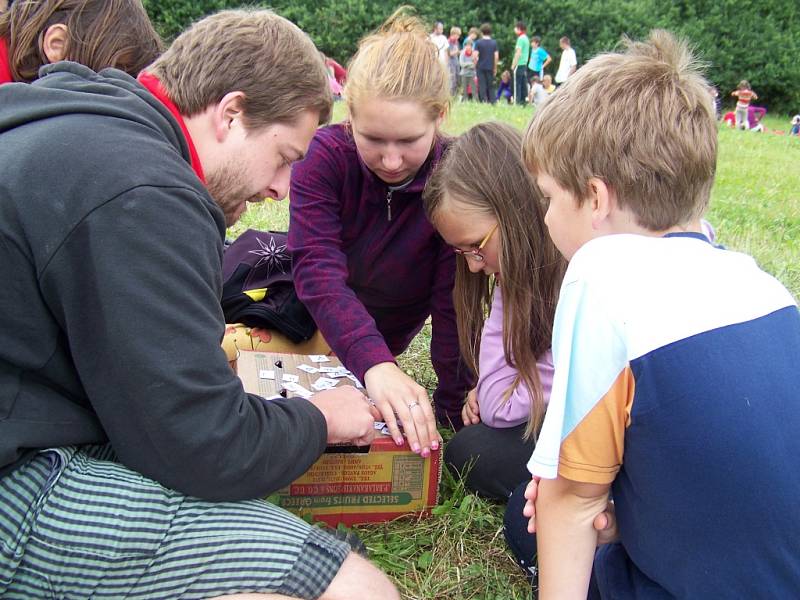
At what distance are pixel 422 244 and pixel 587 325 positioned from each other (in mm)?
1537

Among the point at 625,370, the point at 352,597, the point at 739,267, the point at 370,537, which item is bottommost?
the point at 370,537

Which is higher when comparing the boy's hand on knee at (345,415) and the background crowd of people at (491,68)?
the boy's hand on knee at (345,415)

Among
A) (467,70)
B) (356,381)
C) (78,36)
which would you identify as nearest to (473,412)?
(356,381)

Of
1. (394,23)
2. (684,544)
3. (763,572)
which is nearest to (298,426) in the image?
(684,544)

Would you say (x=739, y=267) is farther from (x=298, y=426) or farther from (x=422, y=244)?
(x=422, y=244)

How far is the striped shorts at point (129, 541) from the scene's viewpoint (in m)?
1.52

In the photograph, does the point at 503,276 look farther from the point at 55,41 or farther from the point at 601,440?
the point at 55,41

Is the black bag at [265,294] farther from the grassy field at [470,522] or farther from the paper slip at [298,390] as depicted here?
the grassy field at [470,522]

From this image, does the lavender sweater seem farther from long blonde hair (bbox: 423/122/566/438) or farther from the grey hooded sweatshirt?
the grey hooded sweatshirt

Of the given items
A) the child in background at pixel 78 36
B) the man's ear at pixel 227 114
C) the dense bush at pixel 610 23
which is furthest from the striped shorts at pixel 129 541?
the dense bush at pixel 610 23

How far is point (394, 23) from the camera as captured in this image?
277 cm

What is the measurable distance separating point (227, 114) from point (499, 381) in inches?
45.1

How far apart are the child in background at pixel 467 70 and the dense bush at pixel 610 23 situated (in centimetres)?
328

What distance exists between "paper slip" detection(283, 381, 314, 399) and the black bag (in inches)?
21.2
